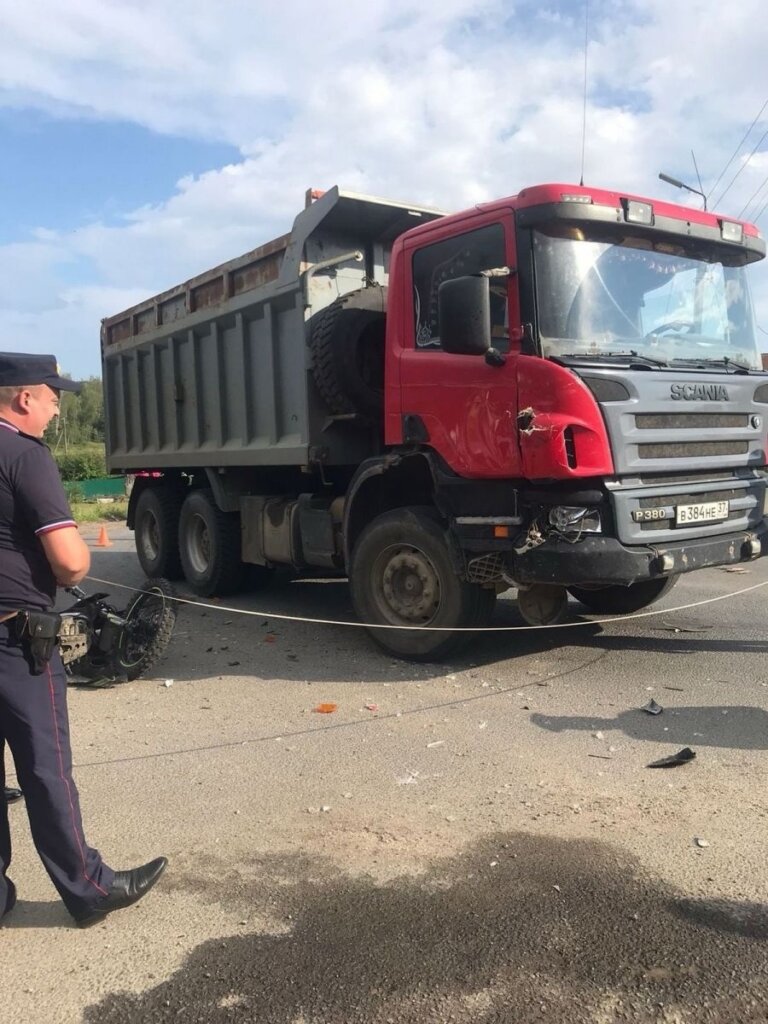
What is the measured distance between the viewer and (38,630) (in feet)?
8.85

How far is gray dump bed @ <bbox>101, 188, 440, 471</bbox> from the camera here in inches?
274

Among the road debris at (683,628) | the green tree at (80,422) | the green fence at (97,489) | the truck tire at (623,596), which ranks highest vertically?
the green tree at (80,422)

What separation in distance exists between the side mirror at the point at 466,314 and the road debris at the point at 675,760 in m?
2.53

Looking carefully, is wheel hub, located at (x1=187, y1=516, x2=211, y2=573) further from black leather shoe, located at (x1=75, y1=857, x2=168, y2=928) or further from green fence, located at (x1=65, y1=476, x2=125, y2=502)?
green fence, located at (x1=65, y1=476, x2=125, y2=502)

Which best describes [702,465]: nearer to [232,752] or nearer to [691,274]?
[691,274]

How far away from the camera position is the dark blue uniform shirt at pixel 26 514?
8.70 ft

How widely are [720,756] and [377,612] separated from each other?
8.97ft

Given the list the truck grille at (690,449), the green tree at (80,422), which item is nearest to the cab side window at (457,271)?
the truck grille at (690,449)

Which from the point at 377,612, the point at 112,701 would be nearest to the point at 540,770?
the point at 377,612

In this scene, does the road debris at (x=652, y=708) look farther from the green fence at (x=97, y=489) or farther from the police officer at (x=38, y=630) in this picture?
the green fence at (x=97, y=489)

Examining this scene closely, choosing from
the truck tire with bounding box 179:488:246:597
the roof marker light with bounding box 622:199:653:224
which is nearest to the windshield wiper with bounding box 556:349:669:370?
the roof marker light with bounding box 622:199:653:224

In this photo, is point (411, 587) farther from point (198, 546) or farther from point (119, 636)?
point (198, 546)

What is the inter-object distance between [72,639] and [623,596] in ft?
16.0

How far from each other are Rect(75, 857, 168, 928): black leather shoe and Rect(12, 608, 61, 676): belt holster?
0.83 metres
